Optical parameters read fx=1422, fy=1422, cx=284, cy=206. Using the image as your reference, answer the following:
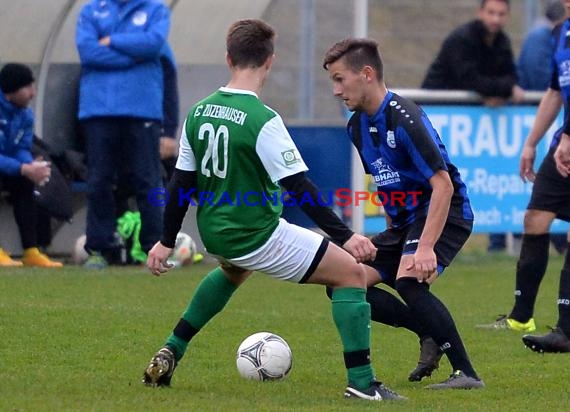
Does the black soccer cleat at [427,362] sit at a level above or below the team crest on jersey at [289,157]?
below

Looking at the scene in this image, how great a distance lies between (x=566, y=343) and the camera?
809 centimetres

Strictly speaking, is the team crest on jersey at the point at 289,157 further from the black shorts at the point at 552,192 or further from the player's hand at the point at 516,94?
the player's hand at the point at 516,94

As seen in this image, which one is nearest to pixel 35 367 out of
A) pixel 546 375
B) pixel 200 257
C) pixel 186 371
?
pixel 186 371

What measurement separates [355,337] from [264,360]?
764 millimetres

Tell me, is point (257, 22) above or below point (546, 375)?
above

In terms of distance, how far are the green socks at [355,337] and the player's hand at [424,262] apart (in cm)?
37

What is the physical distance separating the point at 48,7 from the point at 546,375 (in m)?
7.05

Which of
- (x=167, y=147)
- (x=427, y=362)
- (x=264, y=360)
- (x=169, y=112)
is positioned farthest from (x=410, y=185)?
(x=167, y=147)

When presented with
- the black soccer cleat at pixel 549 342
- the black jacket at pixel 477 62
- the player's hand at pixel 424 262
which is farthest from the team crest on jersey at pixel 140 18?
the player's hand at pixel 424 262

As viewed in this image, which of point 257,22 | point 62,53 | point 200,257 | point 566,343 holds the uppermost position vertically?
point 257,22

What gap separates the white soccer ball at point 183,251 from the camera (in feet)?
40.9

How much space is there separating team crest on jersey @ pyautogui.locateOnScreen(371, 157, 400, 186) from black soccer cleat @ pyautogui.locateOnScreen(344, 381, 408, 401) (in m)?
1.09

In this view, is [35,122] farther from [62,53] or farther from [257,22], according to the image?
[257,22]

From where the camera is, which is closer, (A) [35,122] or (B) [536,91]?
(A) [35,122]
